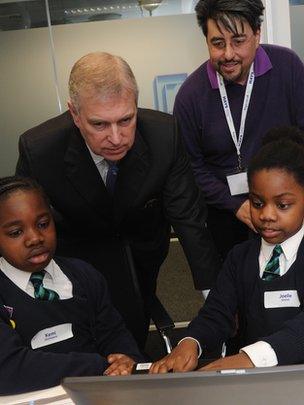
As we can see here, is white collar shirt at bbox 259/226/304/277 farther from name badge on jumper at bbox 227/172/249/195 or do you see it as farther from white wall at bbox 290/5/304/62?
white wall at bbox 290/5/304/62

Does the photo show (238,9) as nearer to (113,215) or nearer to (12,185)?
(113,215)

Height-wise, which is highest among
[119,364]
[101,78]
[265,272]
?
[101,78]

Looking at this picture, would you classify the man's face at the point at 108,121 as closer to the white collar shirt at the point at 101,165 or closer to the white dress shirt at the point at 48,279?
the white collar shirt at the point at 101,165

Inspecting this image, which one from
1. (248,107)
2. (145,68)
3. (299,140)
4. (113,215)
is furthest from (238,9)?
(145,68)

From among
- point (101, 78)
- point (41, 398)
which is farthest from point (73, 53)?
point (41, 398)

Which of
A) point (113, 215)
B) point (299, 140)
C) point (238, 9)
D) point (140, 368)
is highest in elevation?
point (238, 9)

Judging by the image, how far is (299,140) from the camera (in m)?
1.71

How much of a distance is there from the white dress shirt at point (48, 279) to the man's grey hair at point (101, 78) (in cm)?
46

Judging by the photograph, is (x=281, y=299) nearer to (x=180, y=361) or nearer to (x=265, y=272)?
(x=265, y=272)

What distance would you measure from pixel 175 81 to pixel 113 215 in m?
2.52

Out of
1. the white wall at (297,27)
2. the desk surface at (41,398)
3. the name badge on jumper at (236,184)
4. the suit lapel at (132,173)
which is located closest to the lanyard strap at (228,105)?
the name badge on jumper at (236,184)

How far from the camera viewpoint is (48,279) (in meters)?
1.43

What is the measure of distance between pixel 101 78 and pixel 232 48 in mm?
621

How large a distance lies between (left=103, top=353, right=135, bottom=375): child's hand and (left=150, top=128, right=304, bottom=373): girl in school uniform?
10 cm
